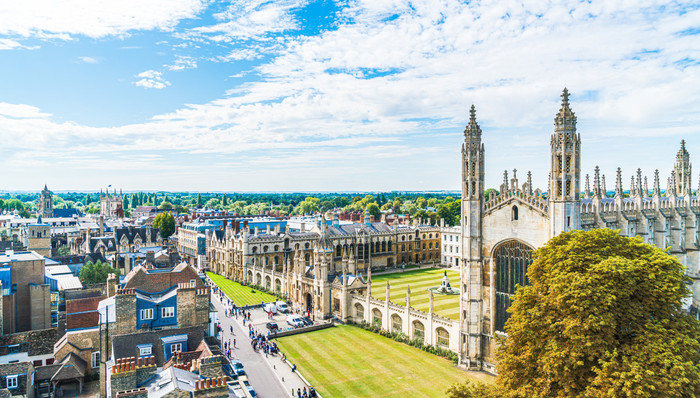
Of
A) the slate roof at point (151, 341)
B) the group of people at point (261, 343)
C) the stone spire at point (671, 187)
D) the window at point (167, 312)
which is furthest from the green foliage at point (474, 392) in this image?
the stone spire at point (671, 187)

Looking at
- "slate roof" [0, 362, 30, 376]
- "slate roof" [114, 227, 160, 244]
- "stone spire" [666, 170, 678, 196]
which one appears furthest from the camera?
"slate roof" [114, 227, 160, 244]

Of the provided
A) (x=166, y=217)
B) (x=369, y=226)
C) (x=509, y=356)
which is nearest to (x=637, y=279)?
(x=509, y=356)

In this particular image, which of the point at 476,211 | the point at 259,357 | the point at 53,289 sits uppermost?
the point at 476,211

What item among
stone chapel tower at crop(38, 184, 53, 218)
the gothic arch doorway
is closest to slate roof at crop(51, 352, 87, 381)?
the gothic arch doorway

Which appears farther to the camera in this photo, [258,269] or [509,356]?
[258,269]

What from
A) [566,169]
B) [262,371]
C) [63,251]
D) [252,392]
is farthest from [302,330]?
[63,251]

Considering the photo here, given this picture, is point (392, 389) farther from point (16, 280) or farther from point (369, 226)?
point (369, 226)

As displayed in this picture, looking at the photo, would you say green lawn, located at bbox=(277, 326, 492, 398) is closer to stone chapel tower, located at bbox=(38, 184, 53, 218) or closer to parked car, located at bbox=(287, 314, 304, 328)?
parked car, located at bbox=(287, 314, 304, 328)
